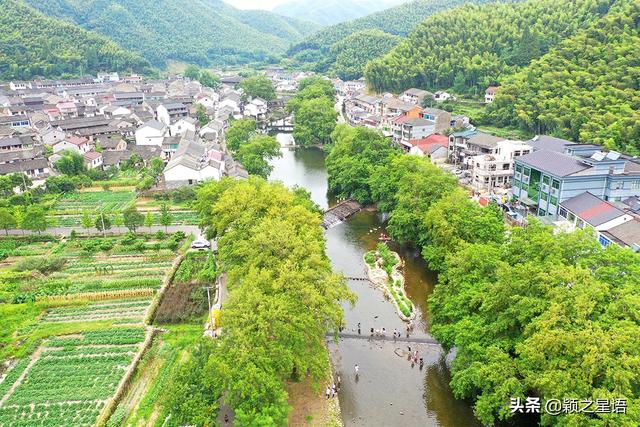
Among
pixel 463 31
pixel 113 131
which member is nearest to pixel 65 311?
pixel 113 131

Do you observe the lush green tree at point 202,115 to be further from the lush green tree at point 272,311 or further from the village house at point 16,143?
the lush green tree at point 272,311

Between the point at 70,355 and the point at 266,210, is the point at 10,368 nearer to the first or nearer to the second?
the point at 70,355

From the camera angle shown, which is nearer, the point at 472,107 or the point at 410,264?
the point at 410,264

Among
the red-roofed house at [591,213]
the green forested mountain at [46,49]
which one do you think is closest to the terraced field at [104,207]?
the red-roofed house at [591,213]

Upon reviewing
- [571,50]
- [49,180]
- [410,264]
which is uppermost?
[571,50]

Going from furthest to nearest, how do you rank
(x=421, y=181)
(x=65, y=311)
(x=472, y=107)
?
1. (x=472, y=107)
2. (x=421, y=181)
3. (x=65, y=311)

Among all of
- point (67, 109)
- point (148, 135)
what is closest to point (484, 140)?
point (148, 135)

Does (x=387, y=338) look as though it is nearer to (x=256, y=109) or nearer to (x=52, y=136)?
(x=52, y=136)

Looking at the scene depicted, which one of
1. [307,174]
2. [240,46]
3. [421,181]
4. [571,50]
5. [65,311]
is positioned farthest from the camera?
[240,46]
